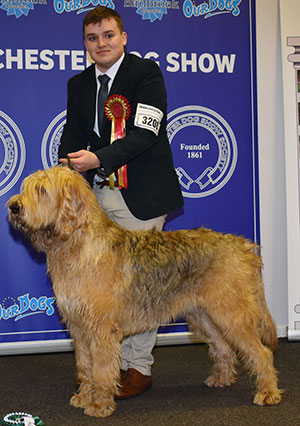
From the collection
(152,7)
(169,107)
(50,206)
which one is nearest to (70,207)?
(50,206)

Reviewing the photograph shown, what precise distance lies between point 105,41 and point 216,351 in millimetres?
2088

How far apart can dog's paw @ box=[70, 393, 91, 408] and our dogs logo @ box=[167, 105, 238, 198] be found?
1.93 m

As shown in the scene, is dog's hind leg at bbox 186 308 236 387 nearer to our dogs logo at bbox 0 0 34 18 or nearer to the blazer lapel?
the blazer lapel

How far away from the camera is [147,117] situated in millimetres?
3363

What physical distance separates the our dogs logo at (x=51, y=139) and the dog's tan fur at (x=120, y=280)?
1462 millimetres

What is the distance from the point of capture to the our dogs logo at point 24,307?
448 centimetres

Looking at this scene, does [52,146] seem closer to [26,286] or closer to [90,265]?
[26,286]

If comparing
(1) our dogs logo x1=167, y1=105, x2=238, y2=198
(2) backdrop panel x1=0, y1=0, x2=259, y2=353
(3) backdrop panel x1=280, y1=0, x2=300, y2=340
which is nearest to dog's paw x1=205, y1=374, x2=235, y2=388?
(2) backdrop panel x1=0, y1=0, x2=259, y2=353

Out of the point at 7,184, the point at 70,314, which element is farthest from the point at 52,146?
the point at 70,314

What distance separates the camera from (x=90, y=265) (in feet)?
10.2

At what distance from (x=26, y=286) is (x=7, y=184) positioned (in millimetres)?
820

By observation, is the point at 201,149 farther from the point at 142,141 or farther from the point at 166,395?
the point at 166,395

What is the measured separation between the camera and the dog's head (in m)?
2.91

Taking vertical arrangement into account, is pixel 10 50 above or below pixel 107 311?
above
